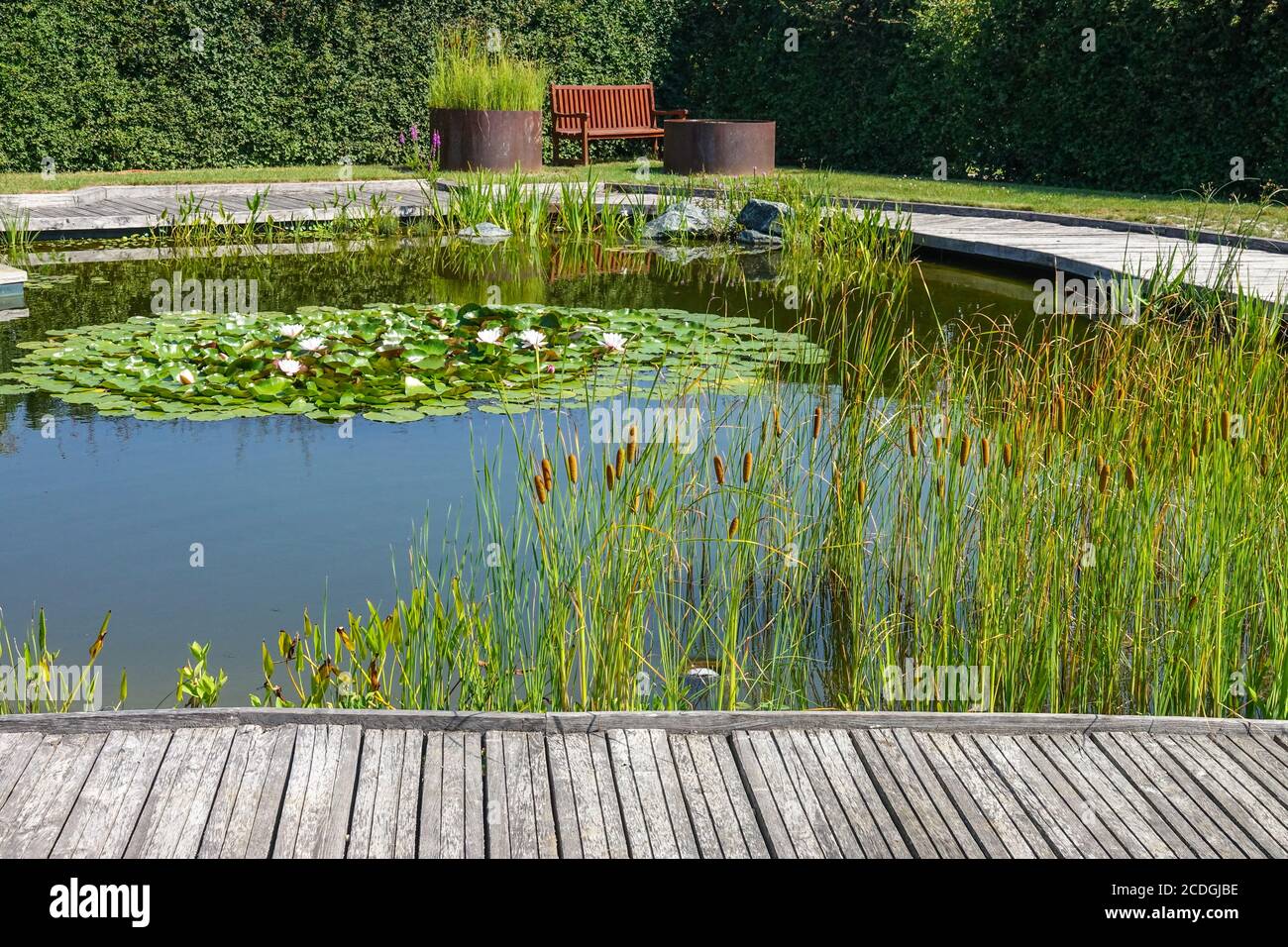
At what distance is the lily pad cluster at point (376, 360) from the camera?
16.8 ft

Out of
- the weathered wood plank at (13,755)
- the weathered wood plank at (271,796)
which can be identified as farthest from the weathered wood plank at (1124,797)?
the weathered wood plank at (13,755)

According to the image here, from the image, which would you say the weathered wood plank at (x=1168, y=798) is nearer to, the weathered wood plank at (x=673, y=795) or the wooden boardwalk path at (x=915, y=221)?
the weathered wood plank at (x=673, y=795)

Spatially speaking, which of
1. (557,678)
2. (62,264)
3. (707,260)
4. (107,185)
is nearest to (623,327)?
(707,260)

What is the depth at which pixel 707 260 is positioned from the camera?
8.89 m

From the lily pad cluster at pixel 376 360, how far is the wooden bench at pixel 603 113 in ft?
26.5

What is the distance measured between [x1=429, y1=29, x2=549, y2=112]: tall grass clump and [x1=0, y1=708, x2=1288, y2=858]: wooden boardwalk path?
10.6m

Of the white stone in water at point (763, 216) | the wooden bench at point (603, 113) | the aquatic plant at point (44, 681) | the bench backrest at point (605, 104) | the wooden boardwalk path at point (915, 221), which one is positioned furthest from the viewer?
the bench backrest at point (605, 104)

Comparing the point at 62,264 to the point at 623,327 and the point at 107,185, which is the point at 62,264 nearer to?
the point at 107,185

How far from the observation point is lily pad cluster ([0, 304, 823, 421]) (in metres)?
5.12

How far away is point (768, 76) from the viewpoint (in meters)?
14.9

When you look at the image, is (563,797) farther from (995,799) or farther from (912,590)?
(912,590)

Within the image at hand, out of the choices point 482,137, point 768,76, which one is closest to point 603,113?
point 768,76

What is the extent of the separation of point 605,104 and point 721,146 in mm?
2492
